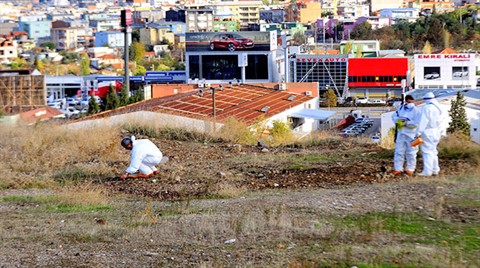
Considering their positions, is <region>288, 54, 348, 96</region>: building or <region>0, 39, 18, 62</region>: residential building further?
<region>0, 39, 18, 62</region>: residential building

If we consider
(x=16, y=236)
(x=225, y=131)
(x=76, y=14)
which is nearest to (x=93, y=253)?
(x=16, y=236)

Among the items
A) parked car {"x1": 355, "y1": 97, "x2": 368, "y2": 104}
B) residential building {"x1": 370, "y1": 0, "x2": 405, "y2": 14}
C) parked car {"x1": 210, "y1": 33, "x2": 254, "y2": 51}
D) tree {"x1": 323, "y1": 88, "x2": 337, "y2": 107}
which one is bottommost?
parked car {"x1": 355, "y1": 97, "x2": 368, "y2": 104}

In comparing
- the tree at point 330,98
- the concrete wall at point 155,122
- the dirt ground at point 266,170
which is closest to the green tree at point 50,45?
the tree at point 330,98

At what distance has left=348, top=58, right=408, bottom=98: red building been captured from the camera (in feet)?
134

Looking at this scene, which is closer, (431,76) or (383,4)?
(431,76)

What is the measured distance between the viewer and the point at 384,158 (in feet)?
30.3

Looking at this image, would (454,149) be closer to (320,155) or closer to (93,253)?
(320,155)

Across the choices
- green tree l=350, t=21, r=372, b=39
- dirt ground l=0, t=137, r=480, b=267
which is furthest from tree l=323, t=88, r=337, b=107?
green tree l=350, t=21, r=372, b=39

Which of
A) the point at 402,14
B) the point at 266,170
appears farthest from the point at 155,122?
the point at 402,14

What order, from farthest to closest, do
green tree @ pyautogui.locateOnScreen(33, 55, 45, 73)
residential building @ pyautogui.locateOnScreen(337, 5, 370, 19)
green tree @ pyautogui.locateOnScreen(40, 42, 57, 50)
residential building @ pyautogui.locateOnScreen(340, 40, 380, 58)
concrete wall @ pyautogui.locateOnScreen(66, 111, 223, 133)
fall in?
1. residential building @ pyautogui.locateOnScreen(337, 5, 370, 19)
2. green tree @ pyautogui.locateOnScreen(40, 42, 57, 50)
3. green tree @ pyautogui.locateOnScreen(33, 55, 45, 73)
4. residential building @ pyautogui.locateOnScreen(340, 40, 380, 58)
5. concrete wall @ pyautogui.locateOnScreen(66, 111, 223, 133)

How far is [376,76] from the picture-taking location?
135 ft

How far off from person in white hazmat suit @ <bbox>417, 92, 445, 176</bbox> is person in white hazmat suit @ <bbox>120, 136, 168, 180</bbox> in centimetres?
231

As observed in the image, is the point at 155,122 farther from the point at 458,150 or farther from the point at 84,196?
the point at 84,196

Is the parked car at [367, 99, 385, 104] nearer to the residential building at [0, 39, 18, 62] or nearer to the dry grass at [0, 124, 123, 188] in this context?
the dry grass at [0, 124, 123, 188]
